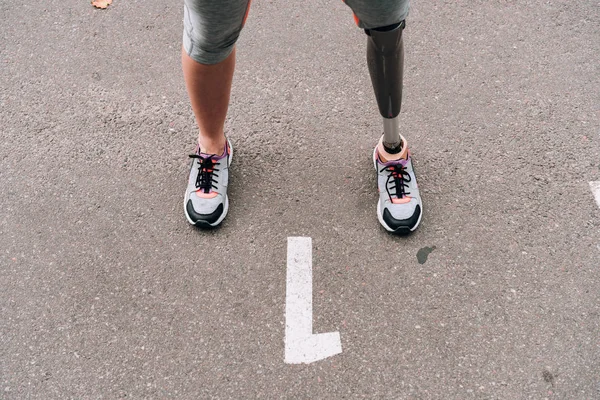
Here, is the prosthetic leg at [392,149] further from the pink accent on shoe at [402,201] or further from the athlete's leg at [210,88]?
the athlete's leg at [210,88]

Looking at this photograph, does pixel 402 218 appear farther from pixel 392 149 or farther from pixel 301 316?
pixel 301 316

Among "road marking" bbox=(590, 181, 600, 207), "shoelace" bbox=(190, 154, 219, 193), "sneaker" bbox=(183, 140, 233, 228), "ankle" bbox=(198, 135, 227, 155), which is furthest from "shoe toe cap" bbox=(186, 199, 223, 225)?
"road marking" bbox=(590, 181, 600, 207)

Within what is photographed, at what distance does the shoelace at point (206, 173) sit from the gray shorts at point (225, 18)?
0.64 meters

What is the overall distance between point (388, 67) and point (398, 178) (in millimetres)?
581

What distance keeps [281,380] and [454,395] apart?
0.65 meters

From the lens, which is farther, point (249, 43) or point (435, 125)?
point (249, 43)

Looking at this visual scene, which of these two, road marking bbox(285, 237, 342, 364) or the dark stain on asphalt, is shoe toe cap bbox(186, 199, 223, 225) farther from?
the dark stain on asphalt

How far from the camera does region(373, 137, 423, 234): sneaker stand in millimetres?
2525

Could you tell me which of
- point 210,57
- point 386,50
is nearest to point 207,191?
point 210,57

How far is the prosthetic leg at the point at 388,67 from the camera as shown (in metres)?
2.10

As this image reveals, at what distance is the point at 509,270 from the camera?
243 cm

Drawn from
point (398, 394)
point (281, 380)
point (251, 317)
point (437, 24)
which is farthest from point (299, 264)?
point (437, 24)

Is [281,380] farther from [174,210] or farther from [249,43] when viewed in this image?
[249,43]

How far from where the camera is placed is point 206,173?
2637 millimetres
